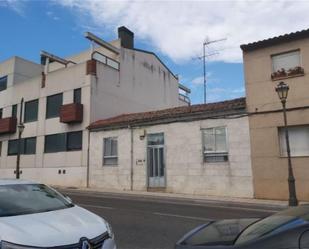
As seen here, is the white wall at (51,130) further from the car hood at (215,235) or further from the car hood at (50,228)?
the car hood at (215,235)

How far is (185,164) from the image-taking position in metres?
19.8

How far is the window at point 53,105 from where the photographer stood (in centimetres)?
2787

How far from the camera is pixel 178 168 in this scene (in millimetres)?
20031

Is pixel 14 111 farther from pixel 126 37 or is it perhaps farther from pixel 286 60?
pixel 286 60

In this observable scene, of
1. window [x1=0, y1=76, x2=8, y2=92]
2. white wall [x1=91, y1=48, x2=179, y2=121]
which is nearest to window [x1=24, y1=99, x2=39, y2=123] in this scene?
window [x1=0, y1=76, x2=8, y2=92]

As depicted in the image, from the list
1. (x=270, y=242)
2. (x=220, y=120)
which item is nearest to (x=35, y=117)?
(x=220, y=120)

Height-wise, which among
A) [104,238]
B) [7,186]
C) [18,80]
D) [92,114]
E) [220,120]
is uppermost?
[18,80]

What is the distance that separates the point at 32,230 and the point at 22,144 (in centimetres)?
2787

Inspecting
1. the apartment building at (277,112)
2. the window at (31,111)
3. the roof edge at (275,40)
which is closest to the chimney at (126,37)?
the window at (31,111)

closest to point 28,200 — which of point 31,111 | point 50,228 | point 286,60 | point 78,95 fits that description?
point 50,228

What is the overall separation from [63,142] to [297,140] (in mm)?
16608

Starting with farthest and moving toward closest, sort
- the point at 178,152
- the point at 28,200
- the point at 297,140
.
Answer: the point at 178,152
the point at 297,140
the point at 28,200

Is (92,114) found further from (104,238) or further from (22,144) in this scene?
(104,238)

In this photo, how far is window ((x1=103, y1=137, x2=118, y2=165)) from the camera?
76.2 feet
